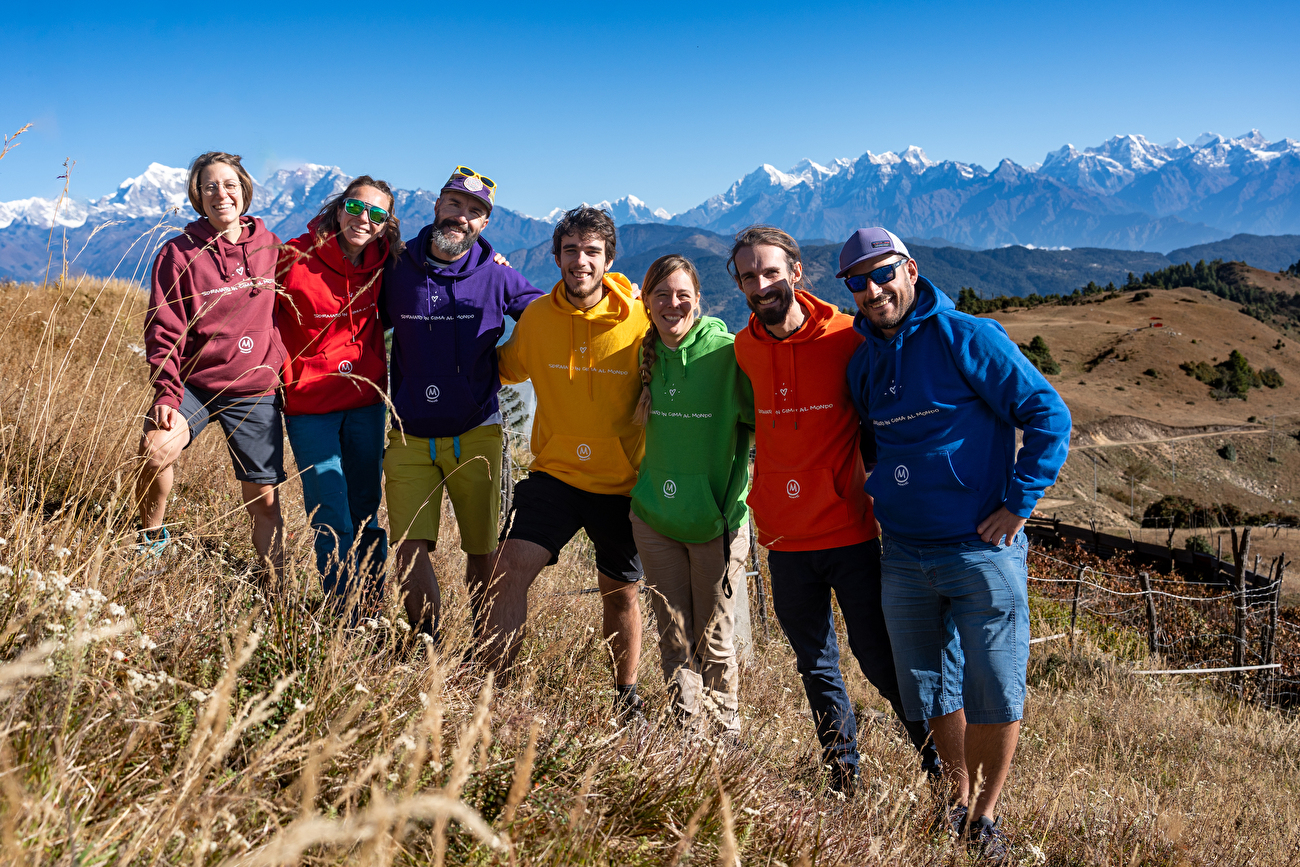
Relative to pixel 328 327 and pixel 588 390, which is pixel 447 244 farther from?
pixel 588 390

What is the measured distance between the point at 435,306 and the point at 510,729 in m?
2.22

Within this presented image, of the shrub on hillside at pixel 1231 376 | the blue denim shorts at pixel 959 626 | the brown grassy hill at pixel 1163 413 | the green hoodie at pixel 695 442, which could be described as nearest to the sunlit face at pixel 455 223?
the green hoodie at pixel 695 442

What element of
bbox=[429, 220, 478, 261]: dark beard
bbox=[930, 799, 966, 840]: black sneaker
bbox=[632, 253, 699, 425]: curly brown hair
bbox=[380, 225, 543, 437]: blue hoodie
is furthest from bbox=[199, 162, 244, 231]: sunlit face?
bbox=[930, 799, 966, 840]: black sneaker

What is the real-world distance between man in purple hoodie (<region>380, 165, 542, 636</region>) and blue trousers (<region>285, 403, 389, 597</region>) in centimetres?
10

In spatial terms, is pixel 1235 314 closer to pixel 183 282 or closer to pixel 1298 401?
pixel 1298 401

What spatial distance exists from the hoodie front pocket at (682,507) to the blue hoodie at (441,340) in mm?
982

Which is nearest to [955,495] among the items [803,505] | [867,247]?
[803,505]

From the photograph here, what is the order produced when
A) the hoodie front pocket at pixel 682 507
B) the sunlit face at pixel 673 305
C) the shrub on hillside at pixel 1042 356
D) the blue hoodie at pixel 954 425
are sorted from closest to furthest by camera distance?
the blue hoodie at pixel 954 425 → the hoodie front pocket at pixel 682 507 → the sunlit face at pixel 673 305 → the shrub on hillside at pixel 1042 356

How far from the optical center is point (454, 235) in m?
3.84

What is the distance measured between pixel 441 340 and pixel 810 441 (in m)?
1.81

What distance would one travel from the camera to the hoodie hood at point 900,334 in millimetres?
3076

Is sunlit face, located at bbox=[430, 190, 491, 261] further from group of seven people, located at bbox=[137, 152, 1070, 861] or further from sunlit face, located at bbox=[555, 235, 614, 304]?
sunlit face, located at bbox=[555, 235, 614, 304]

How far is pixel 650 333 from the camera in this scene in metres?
3.65

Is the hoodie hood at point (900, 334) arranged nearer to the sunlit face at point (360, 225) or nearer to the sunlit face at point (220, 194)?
the sunlit face at point (360, 225)
